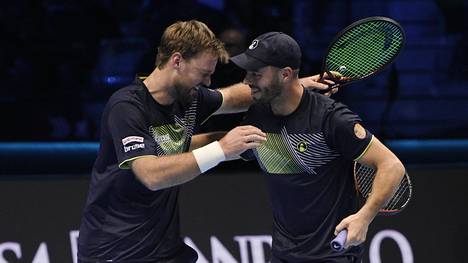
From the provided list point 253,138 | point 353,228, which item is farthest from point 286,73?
point 353,228

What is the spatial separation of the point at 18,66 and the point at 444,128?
2904 mm

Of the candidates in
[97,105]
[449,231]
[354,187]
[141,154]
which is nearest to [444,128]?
[449,231]

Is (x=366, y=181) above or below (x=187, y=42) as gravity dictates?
below

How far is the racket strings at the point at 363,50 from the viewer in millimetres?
5156

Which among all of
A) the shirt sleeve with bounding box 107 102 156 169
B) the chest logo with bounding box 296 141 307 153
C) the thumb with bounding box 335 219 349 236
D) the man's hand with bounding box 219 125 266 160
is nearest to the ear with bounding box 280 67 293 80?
the chest logo with bounding box 296 141 307 153

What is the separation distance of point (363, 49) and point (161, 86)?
3.31ft

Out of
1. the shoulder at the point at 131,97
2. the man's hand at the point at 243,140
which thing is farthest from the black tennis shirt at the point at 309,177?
the shoulder at the point at 131,97

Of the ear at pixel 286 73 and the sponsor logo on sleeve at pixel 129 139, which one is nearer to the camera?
the sponsor logo on sleeve at pixel 129 139

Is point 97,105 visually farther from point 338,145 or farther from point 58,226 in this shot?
point 338,145

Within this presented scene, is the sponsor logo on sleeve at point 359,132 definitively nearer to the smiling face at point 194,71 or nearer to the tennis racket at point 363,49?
the tennis racket at point 363,49

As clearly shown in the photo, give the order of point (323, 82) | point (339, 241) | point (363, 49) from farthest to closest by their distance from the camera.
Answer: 1. point (363, 49)
2. point (323, 82)
3. point (339, 241)

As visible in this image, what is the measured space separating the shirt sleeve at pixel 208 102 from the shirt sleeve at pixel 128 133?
1.56ft

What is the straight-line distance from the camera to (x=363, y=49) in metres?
5.19

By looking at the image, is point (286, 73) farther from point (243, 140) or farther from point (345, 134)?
point (243, 140)
